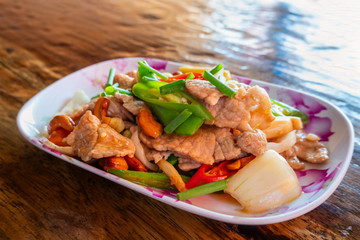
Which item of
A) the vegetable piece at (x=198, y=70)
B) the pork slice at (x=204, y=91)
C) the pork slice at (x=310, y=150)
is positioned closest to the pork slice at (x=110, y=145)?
the pork slice at (x=204, y=91)

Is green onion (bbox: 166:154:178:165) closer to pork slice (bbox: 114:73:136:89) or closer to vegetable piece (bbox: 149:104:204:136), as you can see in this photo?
vegetable piece (bbox: 149:104:204:136)

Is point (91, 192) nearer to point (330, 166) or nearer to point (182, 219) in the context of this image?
point (182, 219)

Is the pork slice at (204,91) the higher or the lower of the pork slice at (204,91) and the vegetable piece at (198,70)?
the higher

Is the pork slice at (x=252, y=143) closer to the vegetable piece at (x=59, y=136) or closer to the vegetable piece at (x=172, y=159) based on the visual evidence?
the vegetable piece at (x=172, y=159)

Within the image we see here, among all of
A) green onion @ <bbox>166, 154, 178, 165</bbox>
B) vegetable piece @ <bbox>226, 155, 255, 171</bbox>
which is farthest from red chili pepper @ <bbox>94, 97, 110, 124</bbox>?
vegetable piece @ <bbox>226, 155, 255, 171</bbox>

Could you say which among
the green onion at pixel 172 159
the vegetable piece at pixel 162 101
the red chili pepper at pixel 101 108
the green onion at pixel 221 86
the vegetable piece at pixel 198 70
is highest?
the green onion at pixel 221 86

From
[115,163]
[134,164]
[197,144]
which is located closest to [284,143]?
[197,144]
